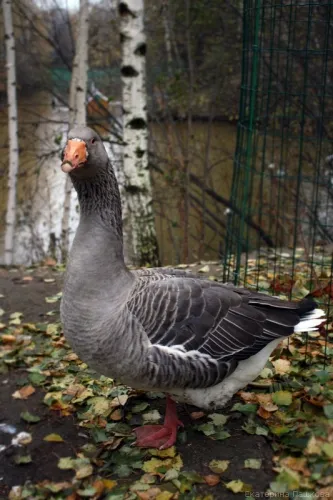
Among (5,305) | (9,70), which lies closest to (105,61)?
(9,70)

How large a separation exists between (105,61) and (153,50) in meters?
1.07

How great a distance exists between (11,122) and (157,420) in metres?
6.49

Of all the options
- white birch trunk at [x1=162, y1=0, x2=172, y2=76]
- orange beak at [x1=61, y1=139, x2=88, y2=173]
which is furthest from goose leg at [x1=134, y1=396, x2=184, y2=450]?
white birch trunk at [x1=162, y1=0, x2=172, y2=76]

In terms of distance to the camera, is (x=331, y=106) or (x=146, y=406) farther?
(x=331, y=106)

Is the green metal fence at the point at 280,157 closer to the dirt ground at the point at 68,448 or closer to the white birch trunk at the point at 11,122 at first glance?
the dirt ground at the point at 68,448

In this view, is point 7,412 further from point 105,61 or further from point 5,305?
point 105,61

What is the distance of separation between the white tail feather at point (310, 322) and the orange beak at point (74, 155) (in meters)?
1.64

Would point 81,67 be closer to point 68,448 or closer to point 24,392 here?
point 24,392

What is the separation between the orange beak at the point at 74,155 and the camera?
2.81 m

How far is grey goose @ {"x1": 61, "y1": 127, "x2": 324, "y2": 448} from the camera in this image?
3.05 metres

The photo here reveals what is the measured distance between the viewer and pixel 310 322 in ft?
11.2

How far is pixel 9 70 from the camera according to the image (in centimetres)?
863

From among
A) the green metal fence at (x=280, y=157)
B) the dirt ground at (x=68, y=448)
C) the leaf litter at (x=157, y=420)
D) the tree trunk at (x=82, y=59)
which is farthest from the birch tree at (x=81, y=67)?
the dirt ground at (x=68, y=448)

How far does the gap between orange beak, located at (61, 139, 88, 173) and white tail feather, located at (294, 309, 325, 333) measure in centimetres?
164
